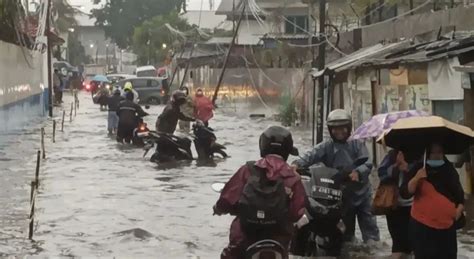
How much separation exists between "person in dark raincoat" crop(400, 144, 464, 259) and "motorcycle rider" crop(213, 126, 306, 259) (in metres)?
0.99

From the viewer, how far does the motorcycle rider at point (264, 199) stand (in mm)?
6379

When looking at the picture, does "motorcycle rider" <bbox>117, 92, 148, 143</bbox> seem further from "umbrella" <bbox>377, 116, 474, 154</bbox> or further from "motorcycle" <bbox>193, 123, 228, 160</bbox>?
"umbrella" <bbox>377, 116, 474, 154</bbox>

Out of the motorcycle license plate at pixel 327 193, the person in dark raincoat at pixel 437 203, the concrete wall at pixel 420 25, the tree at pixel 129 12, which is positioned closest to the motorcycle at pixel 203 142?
the concrete wall at pixel 420 25

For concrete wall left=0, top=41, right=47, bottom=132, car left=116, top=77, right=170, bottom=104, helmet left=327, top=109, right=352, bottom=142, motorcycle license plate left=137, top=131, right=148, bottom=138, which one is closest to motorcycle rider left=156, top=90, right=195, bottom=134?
motorcycle license plate left=137, top=131, right=148, bottom=138

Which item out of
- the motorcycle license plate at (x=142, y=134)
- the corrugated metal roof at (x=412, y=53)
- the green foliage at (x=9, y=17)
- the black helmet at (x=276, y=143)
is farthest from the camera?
the green foliage at (x=9, y=17)

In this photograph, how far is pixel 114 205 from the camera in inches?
564

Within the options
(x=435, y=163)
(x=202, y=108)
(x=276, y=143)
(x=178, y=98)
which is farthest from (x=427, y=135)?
(x=202, y=108)

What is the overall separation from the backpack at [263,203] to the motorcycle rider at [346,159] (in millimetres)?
2681

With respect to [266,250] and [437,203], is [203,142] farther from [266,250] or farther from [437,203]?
[266,250]

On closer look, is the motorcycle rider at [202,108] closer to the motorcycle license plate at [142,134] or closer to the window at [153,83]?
the motorcycle license plate at [142,134]

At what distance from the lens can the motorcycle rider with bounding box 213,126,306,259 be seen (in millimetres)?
6379

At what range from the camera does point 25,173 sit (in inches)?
739

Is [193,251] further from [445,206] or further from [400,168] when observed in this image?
[445,206]

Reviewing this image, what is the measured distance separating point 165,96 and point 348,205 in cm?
4517
